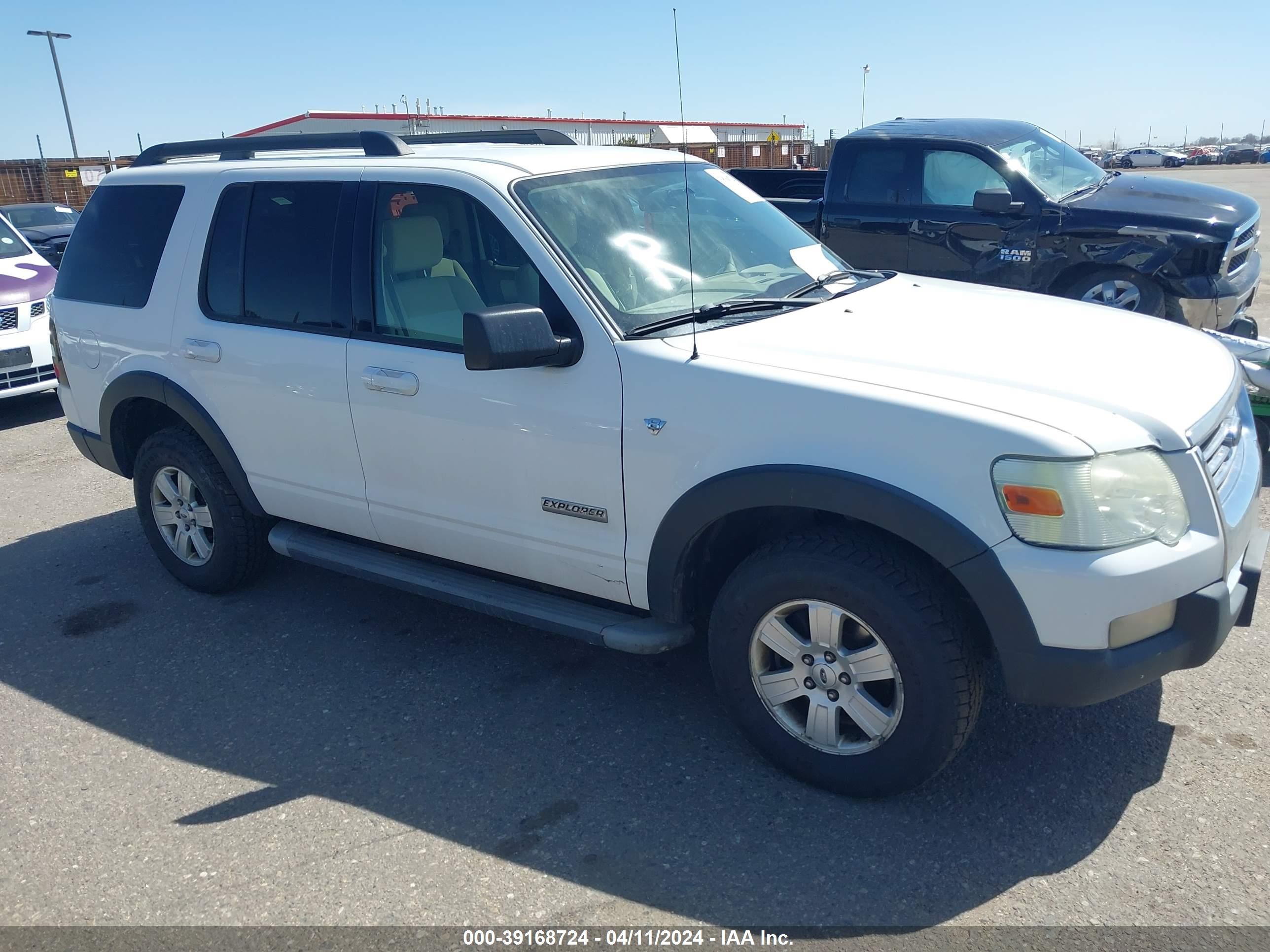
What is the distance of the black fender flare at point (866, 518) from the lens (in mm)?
2721

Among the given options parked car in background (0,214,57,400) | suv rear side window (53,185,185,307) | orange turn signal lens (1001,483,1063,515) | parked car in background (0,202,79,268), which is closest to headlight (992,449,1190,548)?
orange turn signal lens (1001,483,1063,515)

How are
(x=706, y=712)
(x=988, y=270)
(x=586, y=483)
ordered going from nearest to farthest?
(x=586, y=483) < (x=706, y=712) < (x=988, y=270)

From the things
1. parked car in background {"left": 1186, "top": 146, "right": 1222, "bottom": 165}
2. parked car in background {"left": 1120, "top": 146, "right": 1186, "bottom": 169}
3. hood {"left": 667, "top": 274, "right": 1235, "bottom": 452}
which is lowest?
parked car in background {"left": 1186, "top": 146, "right": 1222, "bottom": 165}

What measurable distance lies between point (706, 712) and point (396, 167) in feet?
7.69

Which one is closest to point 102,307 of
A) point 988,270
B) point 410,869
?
point 410,869

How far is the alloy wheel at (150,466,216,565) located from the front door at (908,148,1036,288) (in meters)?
5.60

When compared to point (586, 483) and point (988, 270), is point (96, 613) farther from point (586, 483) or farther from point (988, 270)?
point (988, 270)

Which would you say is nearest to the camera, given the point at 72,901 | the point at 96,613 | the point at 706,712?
the point at 72,901

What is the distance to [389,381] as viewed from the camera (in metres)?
3.81

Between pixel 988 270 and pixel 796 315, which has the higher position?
pixel 796 315

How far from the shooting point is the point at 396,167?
395cm

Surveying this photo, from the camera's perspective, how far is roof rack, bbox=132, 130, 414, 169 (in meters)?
4.20

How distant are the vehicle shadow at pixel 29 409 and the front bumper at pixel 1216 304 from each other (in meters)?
9.11

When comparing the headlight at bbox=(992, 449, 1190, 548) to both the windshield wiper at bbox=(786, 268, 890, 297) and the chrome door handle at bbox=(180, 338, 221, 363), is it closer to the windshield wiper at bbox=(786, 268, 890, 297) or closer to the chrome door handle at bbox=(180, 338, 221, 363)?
the windshield wiper at bbox=(786, 268, 890, 297)
